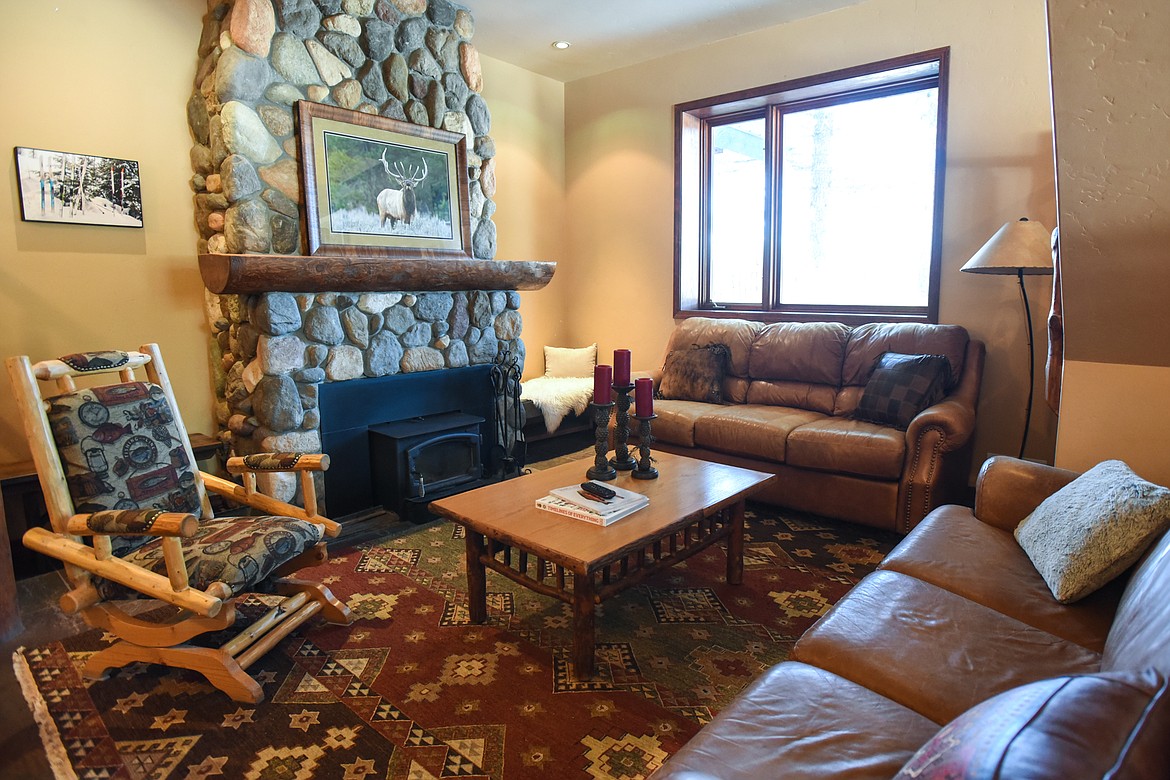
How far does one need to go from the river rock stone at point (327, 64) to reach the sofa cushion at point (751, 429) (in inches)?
102

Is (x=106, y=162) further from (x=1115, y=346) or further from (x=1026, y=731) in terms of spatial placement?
(x=1115, y=346)

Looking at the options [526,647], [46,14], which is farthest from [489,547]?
[46,14]

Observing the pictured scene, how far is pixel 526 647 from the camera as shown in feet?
7.35

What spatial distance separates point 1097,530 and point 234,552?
7.64 feet

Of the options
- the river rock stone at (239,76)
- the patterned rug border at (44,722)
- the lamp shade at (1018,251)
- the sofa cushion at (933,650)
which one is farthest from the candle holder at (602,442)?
the river rock stone at (239,76)

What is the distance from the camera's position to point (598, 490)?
2.31 metres

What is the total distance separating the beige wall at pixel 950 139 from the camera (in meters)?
3.47

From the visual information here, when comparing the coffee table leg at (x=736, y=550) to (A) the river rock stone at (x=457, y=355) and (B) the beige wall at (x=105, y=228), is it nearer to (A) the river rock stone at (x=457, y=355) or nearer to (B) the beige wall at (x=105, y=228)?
(A) the river rock stone at (x=457, y=355)

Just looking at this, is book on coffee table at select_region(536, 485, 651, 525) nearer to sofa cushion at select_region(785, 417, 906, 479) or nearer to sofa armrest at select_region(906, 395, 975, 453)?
sofa cushion at select_region(785, 417, 906, 479)

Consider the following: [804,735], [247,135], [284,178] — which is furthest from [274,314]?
[804,735]

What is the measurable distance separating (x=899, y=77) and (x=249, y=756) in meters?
4.43

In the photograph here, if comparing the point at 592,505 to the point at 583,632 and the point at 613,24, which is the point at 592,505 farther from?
the point at 613,24

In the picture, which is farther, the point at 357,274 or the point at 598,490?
the point at 357,274

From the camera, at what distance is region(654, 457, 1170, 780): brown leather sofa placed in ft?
2.32
